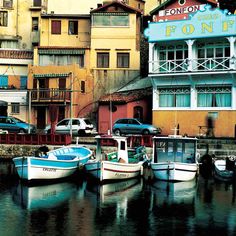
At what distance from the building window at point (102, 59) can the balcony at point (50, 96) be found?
202 inches

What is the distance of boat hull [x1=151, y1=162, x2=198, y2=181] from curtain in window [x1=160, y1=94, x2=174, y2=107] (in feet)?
48.2

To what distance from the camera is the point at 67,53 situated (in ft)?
183

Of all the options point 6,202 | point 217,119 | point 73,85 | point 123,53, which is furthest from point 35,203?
point 123,53

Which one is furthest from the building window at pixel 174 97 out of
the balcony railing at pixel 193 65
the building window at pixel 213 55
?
the building window at pixel 213 55

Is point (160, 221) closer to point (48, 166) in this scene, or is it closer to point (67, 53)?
point (48, 166)

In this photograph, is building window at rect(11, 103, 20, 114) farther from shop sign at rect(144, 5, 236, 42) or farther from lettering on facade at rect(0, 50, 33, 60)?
shop sign at rect(144, 5, 236, 42)

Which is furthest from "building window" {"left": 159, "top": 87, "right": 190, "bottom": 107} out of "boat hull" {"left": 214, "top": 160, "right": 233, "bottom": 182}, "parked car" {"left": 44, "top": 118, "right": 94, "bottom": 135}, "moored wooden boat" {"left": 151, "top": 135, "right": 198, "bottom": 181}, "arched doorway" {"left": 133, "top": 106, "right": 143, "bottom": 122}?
"moored wooden boat" {"left": 151, "top": 135, "right": 198, "bottom": 181}

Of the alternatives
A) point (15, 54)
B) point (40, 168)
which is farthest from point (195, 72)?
point (15, 54)

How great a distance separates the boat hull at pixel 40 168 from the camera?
3082cm

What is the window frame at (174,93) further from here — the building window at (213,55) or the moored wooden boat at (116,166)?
the moored wooden boat at (116,166)

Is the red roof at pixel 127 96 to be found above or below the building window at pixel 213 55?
below

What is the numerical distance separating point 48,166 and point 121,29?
27.0 metres

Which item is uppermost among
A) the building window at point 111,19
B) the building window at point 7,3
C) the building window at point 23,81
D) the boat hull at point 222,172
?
the building window at point 7,3

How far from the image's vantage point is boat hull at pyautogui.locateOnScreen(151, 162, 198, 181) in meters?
31.4
